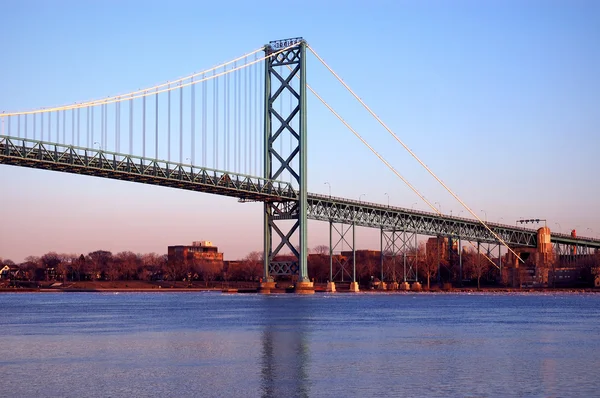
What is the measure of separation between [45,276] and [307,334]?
157594 millimetres

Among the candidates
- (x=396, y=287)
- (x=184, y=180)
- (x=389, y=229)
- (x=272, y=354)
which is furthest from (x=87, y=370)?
(x=396, y=287)

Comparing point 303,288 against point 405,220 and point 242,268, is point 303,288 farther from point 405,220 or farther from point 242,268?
point 242,268

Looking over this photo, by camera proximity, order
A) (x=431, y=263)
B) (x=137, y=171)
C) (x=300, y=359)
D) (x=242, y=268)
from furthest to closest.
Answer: (x=242, y=268), (x=431, y=263), (x=137, y=171), (x=300, y=359)

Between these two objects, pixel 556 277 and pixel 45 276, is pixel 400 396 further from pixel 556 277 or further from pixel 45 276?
pixel 45 276

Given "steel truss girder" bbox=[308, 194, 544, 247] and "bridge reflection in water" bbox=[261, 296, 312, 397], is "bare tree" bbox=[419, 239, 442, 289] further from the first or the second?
"bridge reflection in water" bbox=[261, 296, 312, 397]

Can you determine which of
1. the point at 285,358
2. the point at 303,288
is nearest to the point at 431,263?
the point at 303,288

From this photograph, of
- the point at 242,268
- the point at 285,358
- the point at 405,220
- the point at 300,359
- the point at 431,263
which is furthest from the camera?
the point at 242,268

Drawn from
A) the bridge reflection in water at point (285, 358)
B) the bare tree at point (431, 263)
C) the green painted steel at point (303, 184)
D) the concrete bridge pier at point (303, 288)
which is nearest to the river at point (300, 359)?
the bridge reflection in water at point (285, 358)

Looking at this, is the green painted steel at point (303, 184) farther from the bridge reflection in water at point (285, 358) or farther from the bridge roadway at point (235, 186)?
the bridge reflection in water at point (285, 358)

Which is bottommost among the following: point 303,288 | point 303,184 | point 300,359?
point 300,359

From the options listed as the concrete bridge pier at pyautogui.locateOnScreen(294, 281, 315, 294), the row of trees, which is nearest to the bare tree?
the row of trees

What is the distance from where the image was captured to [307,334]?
31328 mm

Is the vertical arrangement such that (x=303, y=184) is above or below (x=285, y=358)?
above

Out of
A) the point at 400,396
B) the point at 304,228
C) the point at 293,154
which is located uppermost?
the point at 293,154
